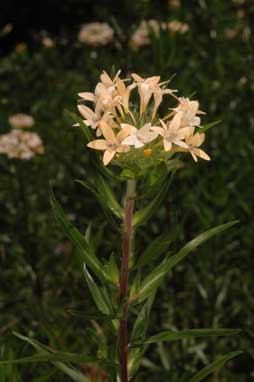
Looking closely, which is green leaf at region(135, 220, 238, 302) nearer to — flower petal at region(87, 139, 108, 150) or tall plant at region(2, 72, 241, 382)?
tall plant at region(2, 72, 241, 382)

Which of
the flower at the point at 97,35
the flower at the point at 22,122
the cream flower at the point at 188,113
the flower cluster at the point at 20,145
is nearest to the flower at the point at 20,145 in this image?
the flower cluster at the point at 20,145

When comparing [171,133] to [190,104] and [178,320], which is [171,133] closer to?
[190,104]

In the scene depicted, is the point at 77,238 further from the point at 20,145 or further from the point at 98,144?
the point at 20,145

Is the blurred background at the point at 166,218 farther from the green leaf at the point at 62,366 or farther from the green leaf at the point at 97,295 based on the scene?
the green leaf at the point at 97,295

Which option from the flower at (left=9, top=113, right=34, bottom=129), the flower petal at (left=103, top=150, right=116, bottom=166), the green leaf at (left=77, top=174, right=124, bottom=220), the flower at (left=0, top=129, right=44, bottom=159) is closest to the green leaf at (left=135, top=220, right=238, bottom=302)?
the green leaf at (left=77, top=174, right=124, bottom=220)

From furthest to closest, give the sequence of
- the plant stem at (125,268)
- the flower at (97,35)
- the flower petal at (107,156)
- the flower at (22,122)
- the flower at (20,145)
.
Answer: the flower at (97,35) → the flower at (22,122) → the flower at (20,145) → the plant stem at (125,268) → the flower petal at (107,156)
